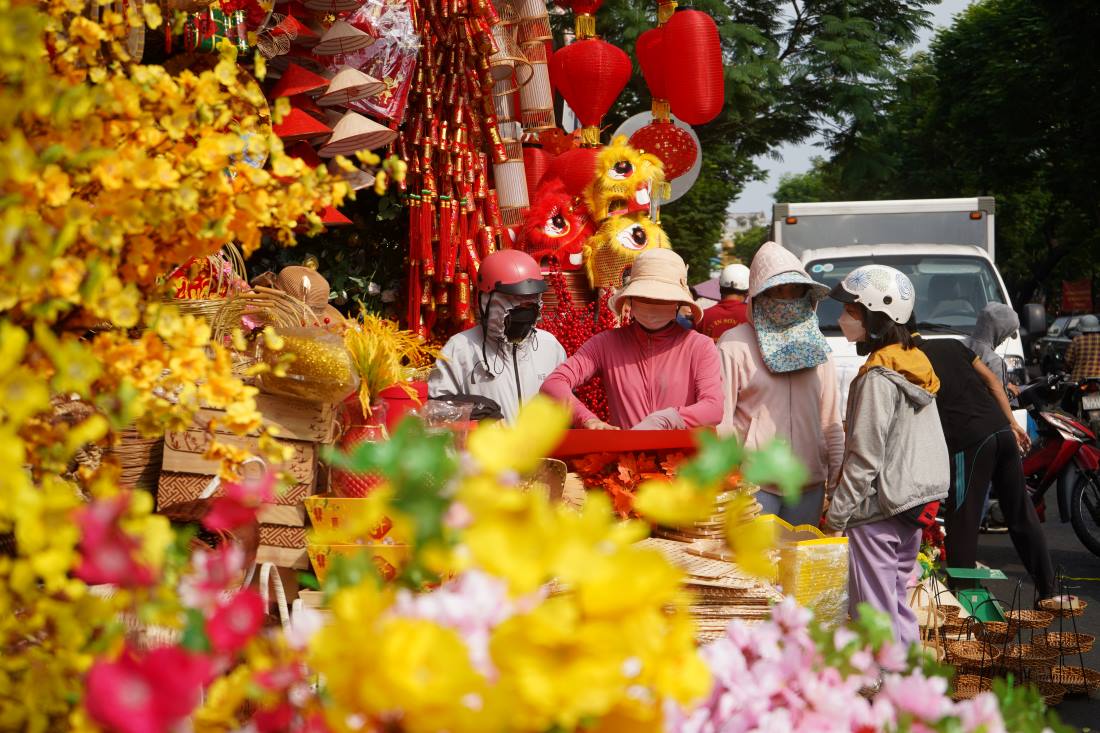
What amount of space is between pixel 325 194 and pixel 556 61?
734cm

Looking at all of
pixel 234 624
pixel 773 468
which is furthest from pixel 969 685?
pixel 234 624

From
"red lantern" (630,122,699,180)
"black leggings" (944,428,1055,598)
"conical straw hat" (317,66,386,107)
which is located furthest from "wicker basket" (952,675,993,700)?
"red lantern" (630,122,699,180)

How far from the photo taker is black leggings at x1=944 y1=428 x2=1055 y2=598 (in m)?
6.04

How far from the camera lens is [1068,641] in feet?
17.7

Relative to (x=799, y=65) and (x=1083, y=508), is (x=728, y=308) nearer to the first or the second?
(x=1083, y=508)

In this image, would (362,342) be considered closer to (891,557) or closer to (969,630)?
(891,557)

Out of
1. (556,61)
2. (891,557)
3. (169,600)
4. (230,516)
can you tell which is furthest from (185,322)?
(556,61)

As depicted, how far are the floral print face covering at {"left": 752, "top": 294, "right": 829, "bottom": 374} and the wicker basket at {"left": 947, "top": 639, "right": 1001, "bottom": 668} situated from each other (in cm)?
156

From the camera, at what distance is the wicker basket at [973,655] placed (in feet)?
16.5

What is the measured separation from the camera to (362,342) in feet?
9.81

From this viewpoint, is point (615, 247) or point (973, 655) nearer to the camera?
point (973, 655)

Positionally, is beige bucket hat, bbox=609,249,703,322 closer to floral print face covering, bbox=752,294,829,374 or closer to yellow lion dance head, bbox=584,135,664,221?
floral print face covering, bbox=752,294,829,374

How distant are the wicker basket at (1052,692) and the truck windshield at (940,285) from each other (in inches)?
163

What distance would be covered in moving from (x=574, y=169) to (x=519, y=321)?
11.5 feet
